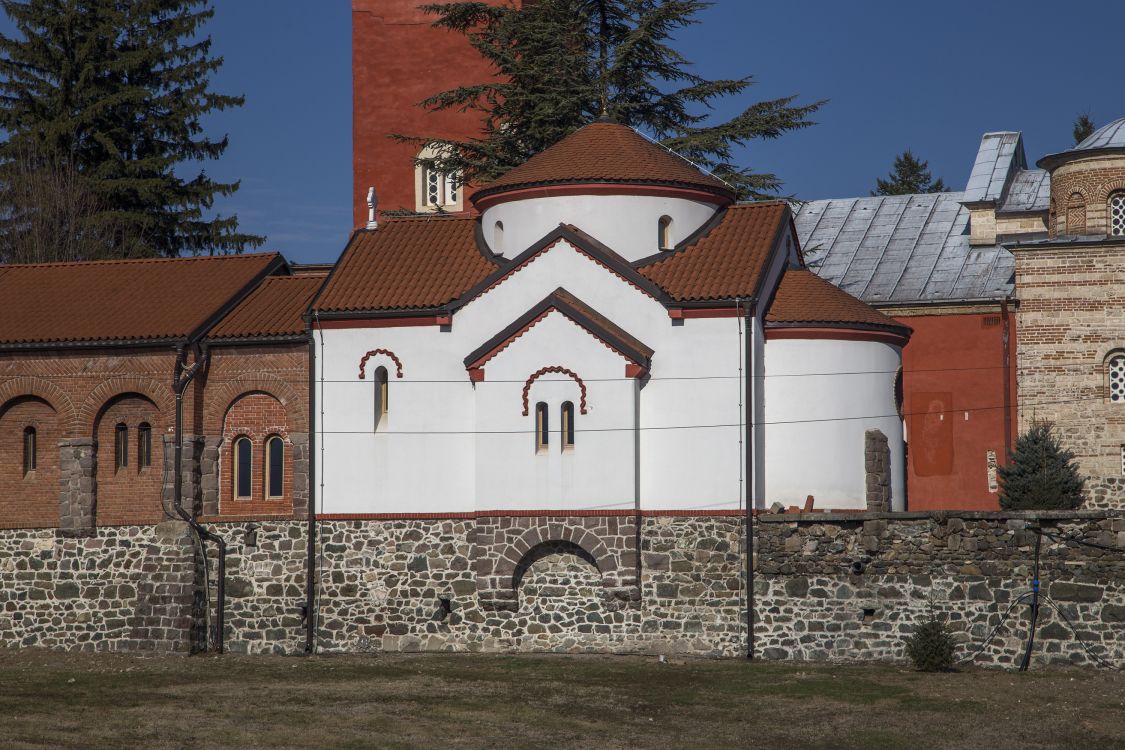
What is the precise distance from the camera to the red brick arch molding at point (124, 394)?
32.6m

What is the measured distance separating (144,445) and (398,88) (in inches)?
586

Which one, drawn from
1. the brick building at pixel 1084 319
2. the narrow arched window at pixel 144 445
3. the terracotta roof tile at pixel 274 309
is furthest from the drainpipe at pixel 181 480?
the brick building at pixel 1084 319

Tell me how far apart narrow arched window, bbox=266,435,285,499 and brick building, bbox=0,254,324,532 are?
2 centimetres

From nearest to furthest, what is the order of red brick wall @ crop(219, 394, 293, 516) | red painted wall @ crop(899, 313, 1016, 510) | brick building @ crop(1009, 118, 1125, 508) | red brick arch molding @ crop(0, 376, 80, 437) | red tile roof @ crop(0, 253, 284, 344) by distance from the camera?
1. red brick wall @ crop(219, 394, 293, 516)
2. red brick arch molding @ crop(0, 376, 80, 437)
3. red tile roof @ crop(0, 253, 284, 344)
4. brick building @ crop(1009, 118, 1125, 508)
5. red painted wall @ crop(899, 313, 1016, 510)

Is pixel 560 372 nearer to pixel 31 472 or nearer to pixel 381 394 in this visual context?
pixel 381 394

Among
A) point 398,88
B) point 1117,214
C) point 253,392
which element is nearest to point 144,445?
point 253,392

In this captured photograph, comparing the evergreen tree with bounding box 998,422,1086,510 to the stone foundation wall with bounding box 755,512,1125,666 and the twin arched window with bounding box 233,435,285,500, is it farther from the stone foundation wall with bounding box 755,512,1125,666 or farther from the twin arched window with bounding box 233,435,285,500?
the twin arched window with bounding box 233,435,285,500

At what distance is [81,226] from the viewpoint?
48.0 meters

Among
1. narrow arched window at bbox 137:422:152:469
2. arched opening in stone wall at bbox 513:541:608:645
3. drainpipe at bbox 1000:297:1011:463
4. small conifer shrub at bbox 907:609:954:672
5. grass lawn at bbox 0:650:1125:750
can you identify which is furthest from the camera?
drainpipe at bbox 1000:297:1011:463

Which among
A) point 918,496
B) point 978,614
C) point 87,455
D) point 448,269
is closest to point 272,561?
point 87,455

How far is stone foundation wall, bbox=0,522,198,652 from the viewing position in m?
31.4

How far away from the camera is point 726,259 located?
3128 centimetres

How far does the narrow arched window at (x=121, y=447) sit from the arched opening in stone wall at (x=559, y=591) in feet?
27.8

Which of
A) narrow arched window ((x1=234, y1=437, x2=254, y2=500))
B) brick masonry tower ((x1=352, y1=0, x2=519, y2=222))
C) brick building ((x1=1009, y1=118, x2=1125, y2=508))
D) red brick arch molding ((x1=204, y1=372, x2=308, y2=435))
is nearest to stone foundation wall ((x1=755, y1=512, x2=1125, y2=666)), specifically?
red brick arch molding ((x1=204, y1=372, x2=308, y2=435))
